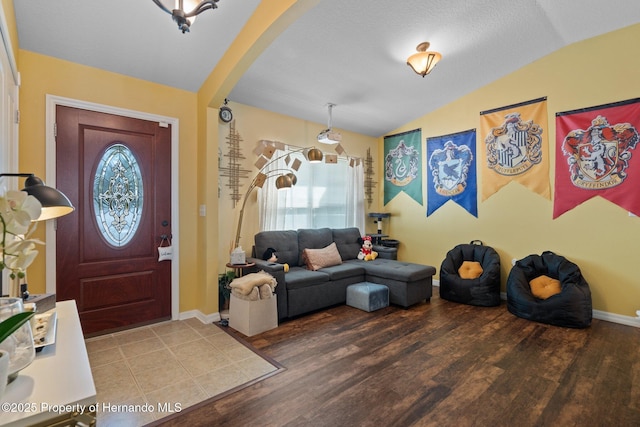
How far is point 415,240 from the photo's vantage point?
531cm

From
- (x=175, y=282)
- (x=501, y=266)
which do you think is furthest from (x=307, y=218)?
(x=501, y=266)

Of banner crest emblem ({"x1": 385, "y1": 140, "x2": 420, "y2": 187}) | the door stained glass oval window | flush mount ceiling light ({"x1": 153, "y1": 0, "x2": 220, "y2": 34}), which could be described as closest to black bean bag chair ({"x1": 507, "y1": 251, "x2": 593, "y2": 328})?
banner crest emblem ({"x1": 385, "y1": 140, "x2": 420, "y2": 187})

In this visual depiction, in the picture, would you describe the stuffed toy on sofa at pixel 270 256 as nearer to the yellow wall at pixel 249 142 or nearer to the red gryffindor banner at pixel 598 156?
the yellow wall at pixel 249 142

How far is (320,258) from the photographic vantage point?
4133 mm

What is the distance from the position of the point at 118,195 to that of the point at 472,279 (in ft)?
14.0

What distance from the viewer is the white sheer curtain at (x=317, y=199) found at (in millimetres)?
4324

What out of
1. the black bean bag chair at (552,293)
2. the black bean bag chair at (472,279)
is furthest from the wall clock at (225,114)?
the black bean bag chair at (552,293)

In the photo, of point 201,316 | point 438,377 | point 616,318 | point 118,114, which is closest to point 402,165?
point 616,318

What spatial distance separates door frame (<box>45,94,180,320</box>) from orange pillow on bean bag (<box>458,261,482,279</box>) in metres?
3.71

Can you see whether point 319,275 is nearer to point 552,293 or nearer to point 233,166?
point 233,166

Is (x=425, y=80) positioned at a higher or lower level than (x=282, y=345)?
higher

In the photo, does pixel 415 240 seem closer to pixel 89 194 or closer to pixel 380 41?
pixel 380 41

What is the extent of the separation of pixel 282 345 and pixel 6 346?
2220mm

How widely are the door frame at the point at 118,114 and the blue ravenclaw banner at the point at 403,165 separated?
12.3ft
